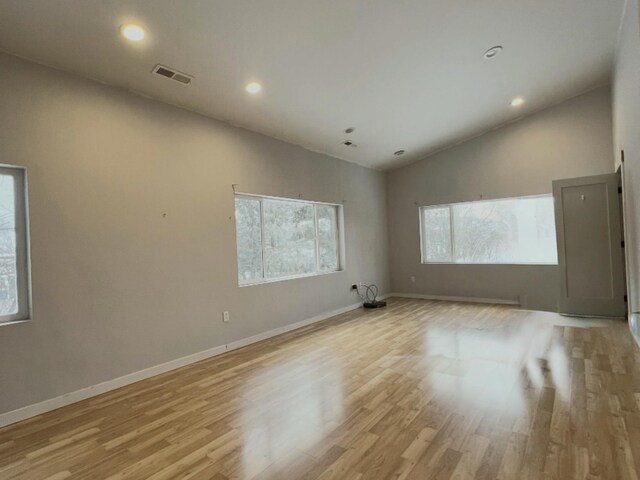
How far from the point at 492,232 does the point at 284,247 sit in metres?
3.90

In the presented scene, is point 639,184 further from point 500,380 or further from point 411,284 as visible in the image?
point 411,284

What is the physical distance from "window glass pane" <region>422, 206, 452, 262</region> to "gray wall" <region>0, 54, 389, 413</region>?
3.72 meters

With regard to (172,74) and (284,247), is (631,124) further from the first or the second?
(172,74)

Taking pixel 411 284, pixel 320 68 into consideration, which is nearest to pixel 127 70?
pixel 320 68

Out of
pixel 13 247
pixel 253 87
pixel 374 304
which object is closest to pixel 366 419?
pixel 13 247

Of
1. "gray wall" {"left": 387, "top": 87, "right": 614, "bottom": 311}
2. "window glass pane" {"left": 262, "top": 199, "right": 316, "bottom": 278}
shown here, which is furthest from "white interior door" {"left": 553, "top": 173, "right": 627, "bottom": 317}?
"window glass pane" {"left": 262, "top": 199, "right": 316, "bottom": 278}

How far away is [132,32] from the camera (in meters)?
2.59

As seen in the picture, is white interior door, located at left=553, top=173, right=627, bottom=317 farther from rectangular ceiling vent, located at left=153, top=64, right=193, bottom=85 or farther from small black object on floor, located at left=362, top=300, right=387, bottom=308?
rectangular ceiling vent, located at left=153, top=64, right=193, bottom=85

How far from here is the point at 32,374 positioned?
2.64 metres

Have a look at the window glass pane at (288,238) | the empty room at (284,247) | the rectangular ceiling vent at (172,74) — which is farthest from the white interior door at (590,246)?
the rectangular ceiling vent at (172,74)

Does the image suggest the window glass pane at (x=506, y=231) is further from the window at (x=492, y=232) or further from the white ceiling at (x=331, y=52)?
the white ceiling at (x=331, y=52)

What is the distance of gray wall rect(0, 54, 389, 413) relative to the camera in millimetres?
2703

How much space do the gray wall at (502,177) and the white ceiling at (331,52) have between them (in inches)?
23.4

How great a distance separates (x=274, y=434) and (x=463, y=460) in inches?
44.4
